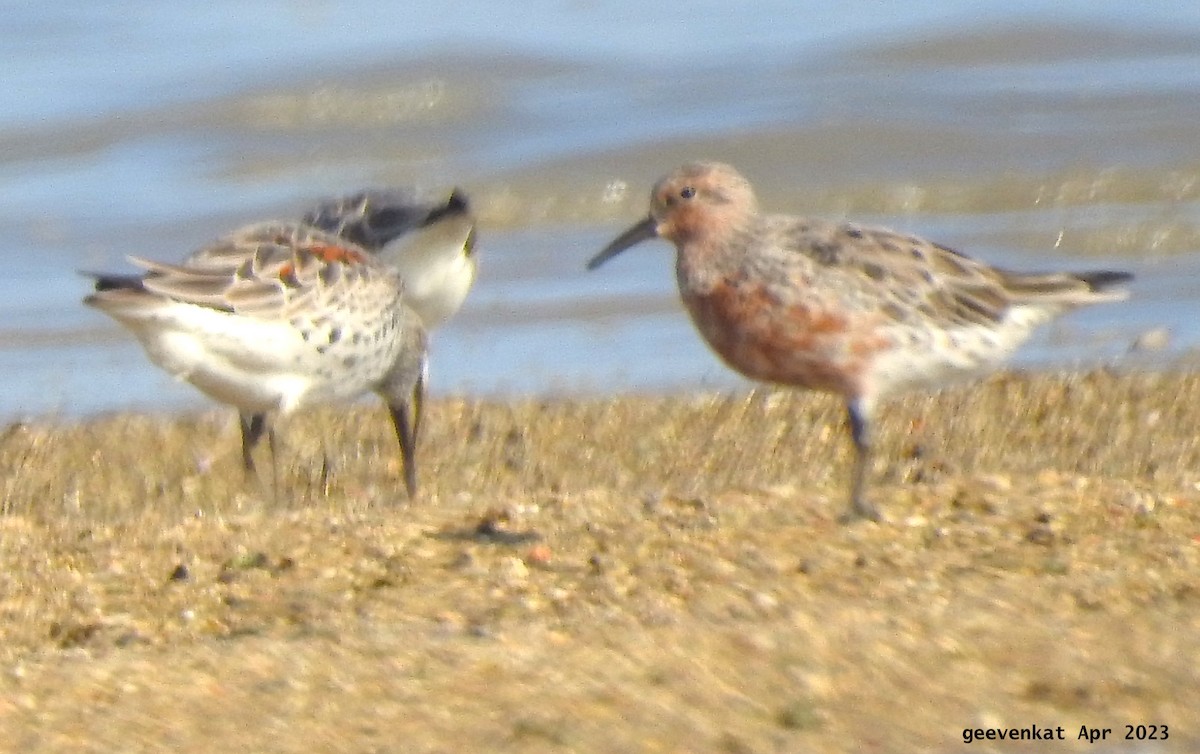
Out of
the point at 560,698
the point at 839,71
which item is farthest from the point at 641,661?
the point at 839,71

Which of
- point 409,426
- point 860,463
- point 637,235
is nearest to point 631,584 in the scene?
point 860,463

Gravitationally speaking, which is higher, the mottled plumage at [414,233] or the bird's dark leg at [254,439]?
the mottled plumage at [414,233]

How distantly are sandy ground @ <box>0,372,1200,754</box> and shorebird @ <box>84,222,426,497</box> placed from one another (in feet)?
1.27

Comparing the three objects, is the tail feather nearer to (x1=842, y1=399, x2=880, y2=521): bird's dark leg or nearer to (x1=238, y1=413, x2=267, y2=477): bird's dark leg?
(x1=842, y1=399, x2=880, y2=521): bird's dark leg

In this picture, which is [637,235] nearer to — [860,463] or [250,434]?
[860,463]

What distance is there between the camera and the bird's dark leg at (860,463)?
672 cm

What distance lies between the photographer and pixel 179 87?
17656 millimetres

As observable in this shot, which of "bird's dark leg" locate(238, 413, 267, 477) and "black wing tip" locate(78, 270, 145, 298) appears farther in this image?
"bird's dark leg" locate(238, 413, 267, 477)

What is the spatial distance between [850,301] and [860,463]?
0.52m

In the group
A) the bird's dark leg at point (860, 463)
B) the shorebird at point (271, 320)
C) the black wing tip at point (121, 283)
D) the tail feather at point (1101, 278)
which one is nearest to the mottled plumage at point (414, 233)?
the shorebird at point (271, 320)

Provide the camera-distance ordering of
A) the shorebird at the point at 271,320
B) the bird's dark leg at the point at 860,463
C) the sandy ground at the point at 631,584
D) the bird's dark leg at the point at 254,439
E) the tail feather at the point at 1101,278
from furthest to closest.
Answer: the bird's dark leg at the point at 254,439 → the shorebird at the point at 271,320 → the tail feather at the point at 1101,278 → the bird's dark leg at the point at 860,463 → the sandy ground at the point at 631,584

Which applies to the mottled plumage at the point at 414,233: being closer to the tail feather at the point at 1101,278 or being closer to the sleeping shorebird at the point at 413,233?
the sleeping shorebird at the point at 413,233

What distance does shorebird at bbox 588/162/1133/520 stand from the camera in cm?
721

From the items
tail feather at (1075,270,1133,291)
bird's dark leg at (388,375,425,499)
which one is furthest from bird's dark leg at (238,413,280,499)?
tail feather at (1075,270,1133,291)
